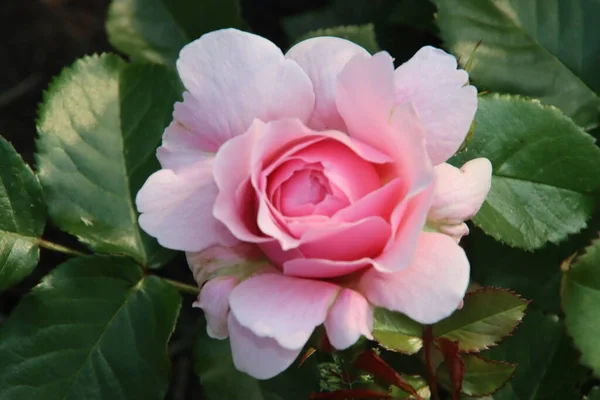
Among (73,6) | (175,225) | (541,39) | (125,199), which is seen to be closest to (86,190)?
(125,199)

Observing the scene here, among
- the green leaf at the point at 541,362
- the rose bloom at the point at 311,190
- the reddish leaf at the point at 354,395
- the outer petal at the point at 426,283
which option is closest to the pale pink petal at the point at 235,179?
the rose bloom at the point at 311,190

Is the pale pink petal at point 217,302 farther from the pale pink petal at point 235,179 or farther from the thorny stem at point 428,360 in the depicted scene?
the thorny stem at point 428,360

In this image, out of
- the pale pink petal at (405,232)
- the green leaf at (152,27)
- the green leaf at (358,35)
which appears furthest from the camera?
the green leaf at (152,27)

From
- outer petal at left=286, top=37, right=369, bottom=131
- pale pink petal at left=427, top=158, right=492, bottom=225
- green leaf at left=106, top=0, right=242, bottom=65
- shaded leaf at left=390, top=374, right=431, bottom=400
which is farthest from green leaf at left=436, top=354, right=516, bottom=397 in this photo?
green leaf at left=106, top=0, right=242, bottom=65

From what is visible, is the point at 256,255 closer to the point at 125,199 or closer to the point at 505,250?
the point at 125,199

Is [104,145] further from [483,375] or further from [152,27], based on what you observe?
[483,375]

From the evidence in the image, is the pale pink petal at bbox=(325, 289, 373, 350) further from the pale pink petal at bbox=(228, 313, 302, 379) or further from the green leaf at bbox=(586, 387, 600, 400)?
the green leaf at bbox=(586, 387, 600, 400)
